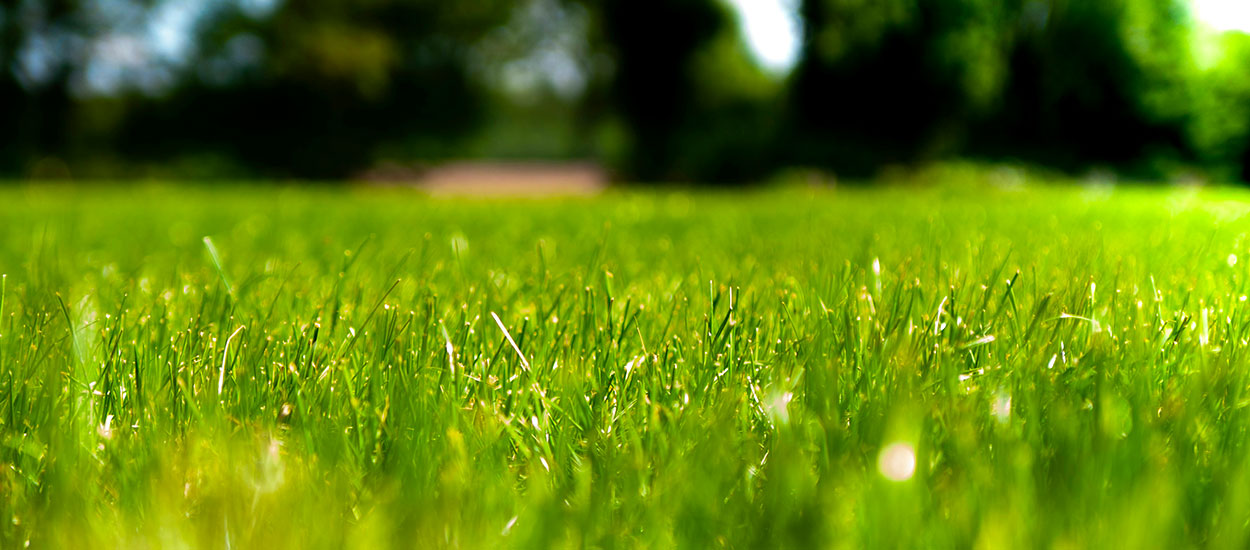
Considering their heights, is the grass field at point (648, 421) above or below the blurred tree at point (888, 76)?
below

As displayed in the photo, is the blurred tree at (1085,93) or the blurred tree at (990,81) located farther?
the blurred tree at (1085,93)

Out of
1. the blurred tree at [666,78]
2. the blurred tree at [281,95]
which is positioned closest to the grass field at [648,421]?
the blurred tree at [666,78]

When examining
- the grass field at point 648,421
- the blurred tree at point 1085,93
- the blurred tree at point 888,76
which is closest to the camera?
the grass field at point 648,421

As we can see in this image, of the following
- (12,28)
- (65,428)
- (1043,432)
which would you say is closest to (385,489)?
(65,428)

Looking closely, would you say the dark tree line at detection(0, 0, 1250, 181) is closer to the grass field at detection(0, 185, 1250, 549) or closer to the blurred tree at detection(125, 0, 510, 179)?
the blurred tree at detection(125, 0, 510, 179)

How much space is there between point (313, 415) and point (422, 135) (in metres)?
32.0

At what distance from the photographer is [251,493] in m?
1.05

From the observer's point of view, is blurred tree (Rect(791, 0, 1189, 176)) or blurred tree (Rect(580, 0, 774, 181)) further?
blurred tree (Rect(580, 0, 774, 181))

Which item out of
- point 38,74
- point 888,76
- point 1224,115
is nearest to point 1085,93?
point 1224,115

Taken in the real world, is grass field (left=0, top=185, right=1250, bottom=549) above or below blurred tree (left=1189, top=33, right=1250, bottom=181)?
below

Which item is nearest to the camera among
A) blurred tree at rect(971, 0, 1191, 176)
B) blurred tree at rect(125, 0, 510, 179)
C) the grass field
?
the grass field

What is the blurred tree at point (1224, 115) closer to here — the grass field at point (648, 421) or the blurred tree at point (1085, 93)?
the blurred tree at point (1085, 93)

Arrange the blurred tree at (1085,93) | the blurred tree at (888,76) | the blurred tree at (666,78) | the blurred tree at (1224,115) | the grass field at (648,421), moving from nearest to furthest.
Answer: the grass field at (648,421) → the blurred tree at (888,76) → the blurred tree at (666,78) → the blurred tree at (1085,93) → the blurred tree at (1224,115)

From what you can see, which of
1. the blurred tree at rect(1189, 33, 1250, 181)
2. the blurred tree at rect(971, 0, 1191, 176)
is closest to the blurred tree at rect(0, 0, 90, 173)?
the blurred tree at rect(971, 0, 1191, 176)
